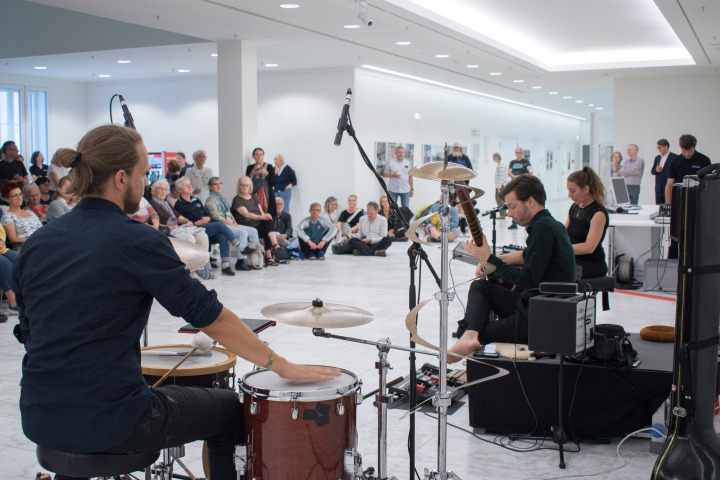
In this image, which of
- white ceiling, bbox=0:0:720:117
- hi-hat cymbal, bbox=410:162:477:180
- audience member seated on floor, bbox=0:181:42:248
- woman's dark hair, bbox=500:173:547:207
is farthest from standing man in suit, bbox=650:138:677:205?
hi-hat cymbal, bbox=410:162:477:180

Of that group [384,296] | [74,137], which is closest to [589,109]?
[74,137]

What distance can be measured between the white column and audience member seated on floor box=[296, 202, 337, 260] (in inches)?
44.4

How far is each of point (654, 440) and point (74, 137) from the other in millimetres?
15930

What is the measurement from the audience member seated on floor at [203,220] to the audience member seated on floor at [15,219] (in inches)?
88.8

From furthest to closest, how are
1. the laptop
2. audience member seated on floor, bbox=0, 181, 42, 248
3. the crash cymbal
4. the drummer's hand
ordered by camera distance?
the laptop → audience member seated on floor, bbox=0, 181, 42, 248 → the crash cymbal → the drummer's hand

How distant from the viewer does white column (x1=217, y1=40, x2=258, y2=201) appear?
10.2 meters

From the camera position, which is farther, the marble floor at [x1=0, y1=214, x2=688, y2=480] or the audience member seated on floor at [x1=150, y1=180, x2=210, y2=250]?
the audience member seated on floor at [x1=150, y1=180, x2=210, y2=250]

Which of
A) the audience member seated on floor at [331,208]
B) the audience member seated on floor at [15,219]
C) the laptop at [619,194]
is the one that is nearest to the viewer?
the audience member seated on floor at [15,219]

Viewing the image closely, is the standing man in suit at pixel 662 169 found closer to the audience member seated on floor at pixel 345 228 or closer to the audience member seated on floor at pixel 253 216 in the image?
the audience member seated on floor at pixel 345 228

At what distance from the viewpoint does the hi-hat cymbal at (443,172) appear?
258 cm

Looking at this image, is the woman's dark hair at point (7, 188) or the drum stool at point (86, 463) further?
the woman's dark hair at point (7, 188)

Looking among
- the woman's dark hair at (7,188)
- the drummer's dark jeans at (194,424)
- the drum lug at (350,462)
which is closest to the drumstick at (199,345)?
the drummer's dark jeans at (194,424)

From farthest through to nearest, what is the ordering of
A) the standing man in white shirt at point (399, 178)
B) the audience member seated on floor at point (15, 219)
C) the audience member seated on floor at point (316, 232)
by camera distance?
1. the standing man in white shirt at point (399, 178)
2. the audience member seated on floor at point (316, 232)
3. the audience member seated on floor at point (15, 219)

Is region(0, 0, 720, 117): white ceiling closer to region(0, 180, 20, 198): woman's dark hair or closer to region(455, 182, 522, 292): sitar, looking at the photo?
region(0, 180, 20, 198): woman's dark hair
